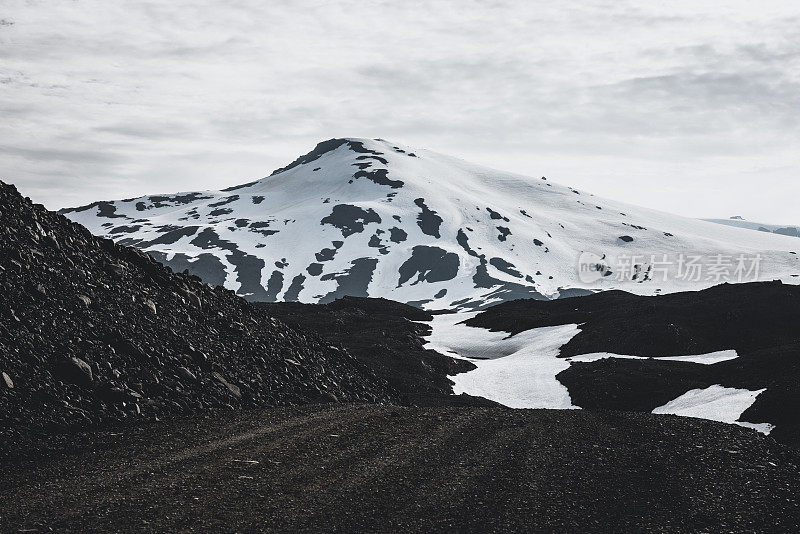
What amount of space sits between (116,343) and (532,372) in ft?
165

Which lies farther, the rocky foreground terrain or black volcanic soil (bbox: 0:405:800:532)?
the rocky foreground terrain

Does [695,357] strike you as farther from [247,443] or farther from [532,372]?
[247,443]

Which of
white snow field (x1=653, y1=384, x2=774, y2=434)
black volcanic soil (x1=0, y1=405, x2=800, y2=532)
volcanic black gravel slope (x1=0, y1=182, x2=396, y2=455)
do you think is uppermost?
volcanic black gravel slope (x1=0, y1=182, x2=396, y2=455)

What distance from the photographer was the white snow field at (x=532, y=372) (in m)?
46.6

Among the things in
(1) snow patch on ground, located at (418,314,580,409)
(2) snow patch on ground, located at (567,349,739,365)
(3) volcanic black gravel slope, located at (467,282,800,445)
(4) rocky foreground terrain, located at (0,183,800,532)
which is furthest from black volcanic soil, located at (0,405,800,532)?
(2) snow patch on ground, located at (567,349,739,365)

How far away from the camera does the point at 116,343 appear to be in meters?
21.0

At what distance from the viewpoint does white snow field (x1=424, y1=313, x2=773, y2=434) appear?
46.6 meters

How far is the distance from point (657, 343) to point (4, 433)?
74.0 metres

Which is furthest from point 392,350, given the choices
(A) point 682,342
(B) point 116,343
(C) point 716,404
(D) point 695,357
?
(B) point 116,343

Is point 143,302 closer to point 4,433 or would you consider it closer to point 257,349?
point 257,349

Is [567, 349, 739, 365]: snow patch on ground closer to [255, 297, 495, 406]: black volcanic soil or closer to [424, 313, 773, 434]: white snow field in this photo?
[424, 313, 773, 434]: white snow field

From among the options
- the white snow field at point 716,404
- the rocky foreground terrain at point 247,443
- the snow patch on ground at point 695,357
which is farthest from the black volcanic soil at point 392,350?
the white snow field at point 716,404

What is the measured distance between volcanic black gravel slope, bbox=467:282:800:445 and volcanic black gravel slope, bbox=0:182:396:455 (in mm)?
28539

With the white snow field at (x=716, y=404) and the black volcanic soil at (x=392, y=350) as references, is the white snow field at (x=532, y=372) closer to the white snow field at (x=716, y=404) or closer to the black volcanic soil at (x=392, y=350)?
the white snow field at (x=716, y=404)
